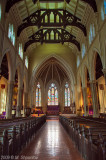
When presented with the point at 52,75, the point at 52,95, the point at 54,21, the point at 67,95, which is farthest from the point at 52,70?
the point at 54,21

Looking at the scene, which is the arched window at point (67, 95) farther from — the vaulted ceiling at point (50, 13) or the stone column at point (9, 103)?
the stone column at point (9, 103)

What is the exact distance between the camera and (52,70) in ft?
113

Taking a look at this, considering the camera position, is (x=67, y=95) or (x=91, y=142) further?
(x=67, y=95)

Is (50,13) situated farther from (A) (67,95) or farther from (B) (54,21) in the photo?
(A) (67,95)

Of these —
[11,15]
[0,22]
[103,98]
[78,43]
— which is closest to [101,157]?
[0,22]

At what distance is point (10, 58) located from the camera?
49.2 feet

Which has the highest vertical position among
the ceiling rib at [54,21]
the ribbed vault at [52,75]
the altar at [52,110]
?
the ceiling rib at [54,21]

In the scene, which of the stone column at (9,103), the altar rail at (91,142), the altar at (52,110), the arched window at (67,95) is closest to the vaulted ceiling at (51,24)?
the stone column at (9,103)

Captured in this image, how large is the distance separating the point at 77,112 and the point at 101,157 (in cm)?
2157

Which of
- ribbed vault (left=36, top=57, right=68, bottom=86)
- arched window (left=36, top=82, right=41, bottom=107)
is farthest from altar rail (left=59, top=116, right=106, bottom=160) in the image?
arched window (left=36, top=82, right=41, bottom=107)

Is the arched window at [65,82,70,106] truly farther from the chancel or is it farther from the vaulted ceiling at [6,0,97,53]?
the vaulted ceiling at [6,0,97,53]

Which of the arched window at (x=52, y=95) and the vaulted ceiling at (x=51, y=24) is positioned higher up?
the vaulted ceiling at (x=51, y=24)

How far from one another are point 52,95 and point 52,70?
694 centimetres

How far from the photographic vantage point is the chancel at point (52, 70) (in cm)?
569
